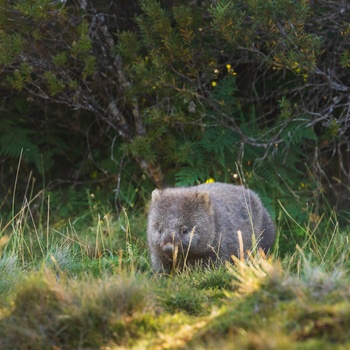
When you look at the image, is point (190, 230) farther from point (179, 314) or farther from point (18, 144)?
point (18, 144)

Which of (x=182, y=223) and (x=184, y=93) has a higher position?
(x=184, y=93)

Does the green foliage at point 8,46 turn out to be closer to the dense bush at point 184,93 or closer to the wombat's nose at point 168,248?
the dense bush at point 184,93

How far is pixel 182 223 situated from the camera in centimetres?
617

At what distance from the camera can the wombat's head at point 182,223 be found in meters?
6.07

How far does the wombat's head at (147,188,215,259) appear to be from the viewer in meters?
6.07

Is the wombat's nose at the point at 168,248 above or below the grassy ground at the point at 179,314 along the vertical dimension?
below

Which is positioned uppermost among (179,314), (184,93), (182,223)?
(184,93)

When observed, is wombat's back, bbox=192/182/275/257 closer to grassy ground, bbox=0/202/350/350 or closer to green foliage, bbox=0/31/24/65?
grassy ground, bbox=0/202/350/350

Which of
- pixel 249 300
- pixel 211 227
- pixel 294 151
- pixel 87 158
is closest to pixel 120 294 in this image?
pixel 249 300

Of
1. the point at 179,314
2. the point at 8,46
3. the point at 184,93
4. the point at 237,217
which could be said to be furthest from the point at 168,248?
the point at 8,46

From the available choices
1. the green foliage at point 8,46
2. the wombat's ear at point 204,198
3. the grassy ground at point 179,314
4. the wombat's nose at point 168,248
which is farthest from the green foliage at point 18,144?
the grassy ground at point 179,314

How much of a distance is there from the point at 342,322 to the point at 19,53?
5010 mm

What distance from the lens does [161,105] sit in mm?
7812

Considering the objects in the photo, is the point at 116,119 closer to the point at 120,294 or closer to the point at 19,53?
the point at 19,53
